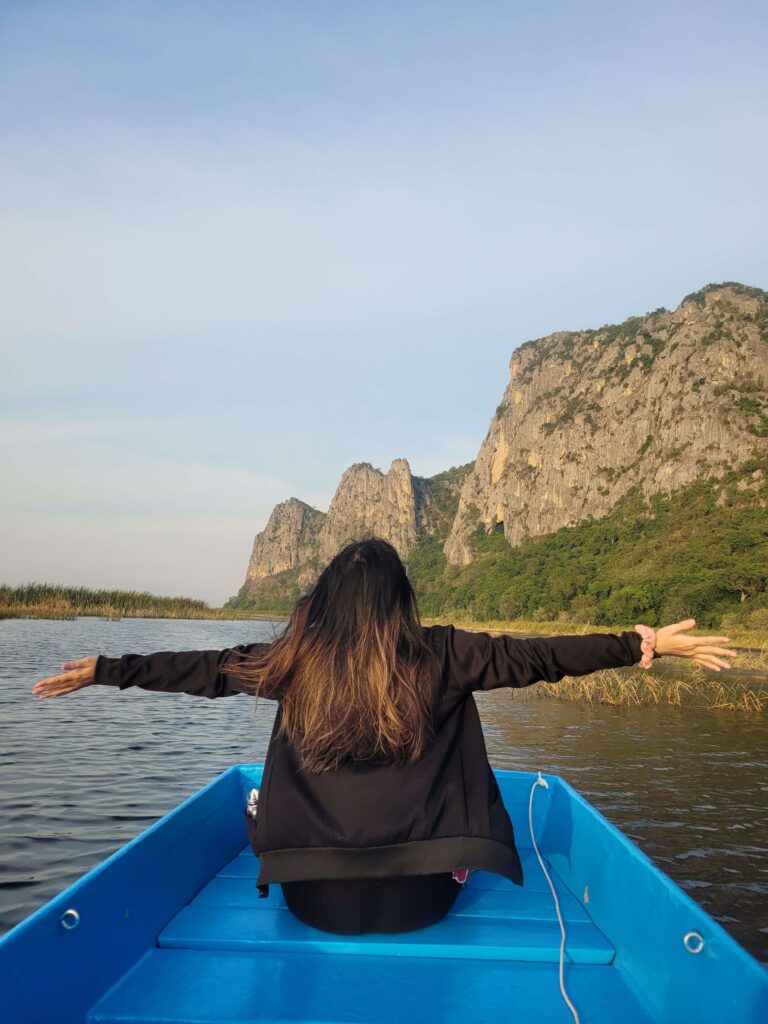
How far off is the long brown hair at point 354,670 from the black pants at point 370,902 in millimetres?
559

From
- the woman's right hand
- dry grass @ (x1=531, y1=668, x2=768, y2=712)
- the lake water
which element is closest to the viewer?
the woman's right hand

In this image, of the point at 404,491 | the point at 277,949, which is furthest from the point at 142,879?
the point at 404,491

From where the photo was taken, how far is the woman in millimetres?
2805

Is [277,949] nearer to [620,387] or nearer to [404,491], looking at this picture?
[620,387]

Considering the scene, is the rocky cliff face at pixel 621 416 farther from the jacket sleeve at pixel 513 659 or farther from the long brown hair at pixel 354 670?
the long brown hair at pixel 354 670

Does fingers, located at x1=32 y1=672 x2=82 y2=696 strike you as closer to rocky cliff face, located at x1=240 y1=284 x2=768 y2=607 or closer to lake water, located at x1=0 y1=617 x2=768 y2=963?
lake water, located at x1=0 y1=617 x2=768 y2=963

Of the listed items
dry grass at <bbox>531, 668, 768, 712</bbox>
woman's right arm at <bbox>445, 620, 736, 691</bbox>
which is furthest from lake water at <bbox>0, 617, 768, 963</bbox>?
woman's right arm at <bbox>445, 620, 736, 691</bbox>

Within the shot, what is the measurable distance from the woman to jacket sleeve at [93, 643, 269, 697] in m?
0.02

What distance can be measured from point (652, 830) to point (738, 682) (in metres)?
16.4

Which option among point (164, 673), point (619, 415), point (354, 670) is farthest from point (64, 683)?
point (619, 415)

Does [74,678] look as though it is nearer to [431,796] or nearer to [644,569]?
[431,796]

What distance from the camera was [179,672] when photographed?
3150mm

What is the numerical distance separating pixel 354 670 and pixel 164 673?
2.80 ft

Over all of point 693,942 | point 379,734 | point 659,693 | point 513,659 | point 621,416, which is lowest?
point 659,693
